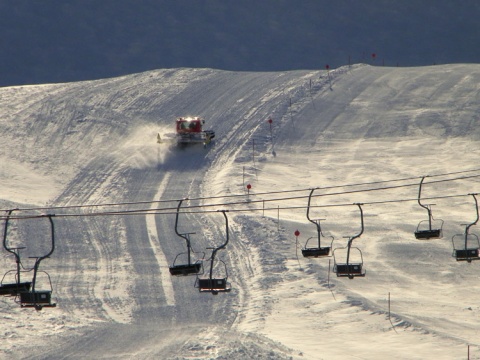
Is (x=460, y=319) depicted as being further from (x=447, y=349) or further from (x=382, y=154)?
(x=382, y=154)

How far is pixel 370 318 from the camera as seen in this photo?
29375 mm

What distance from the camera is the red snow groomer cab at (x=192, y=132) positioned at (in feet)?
153

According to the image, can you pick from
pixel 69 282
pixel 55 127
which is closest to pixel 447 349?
pixel 69 282

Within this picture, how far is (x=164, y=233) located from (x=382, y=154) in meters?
13.2

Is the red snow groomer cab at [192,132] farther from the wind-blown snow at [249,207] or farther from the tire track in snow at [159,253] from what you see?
the tire track in snow at [159,253]

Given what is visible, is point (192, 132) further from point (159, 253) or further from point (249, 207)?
point (159, 253)

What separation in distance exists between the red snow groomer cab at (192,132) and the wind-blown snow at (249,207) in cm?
71

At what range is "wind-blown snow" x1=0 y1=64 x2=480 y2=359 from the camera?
1139 inches

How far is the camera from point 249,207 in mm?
39531

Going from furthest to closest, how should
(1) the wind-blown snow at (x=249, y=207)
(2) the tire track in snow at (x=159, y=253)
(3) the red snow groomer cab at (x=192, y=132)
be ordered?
(3) the red snow groomer cab at (x=192, y=132) → (2) the tire track in snow at (x=159, y=253) → (1) the wind-blown snow at (x=249, y=207)

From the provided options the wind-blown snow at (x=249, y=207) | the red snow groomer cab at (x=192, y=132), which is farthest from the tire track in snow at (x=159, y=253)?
the red snow groomer cab at (x=192, y=132)

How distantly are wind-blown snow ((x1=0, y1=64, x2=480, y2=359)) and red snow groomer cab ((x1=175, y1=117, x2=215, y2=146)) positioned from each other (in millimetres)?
708

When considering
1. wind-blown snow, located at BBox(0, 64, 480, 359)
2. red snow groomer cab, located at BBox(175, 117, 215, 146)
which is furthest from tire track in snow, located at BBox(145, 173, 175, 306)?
red snow groomer cab, located at BBox(175, 117, 215, 146)

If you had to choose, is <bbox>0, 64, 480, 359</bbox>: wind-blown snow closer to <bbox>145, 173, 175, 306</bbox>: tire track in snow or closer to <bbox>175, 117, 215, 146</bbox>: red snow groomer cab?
<bbox>145, 173, 175, 306</bbox>: tire track in snow
